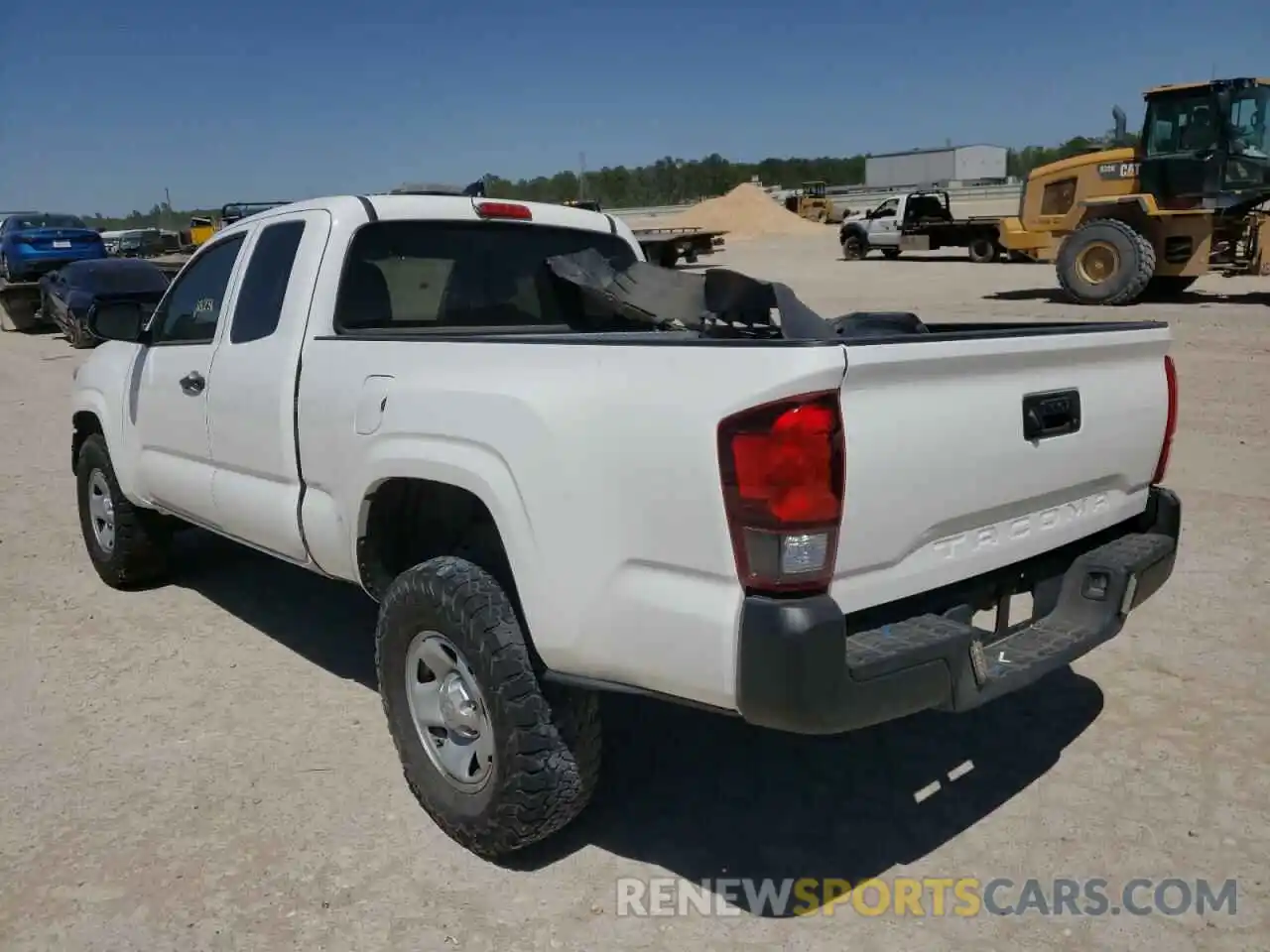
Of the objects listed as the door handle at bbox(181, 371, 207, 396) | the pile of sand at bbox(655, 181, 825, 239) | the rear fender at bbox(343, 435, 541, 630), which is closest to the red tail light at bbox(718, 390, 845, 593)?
the rear fender at bbox(343, 435, 541, 630)

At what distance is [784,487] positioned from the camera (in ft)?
7.77

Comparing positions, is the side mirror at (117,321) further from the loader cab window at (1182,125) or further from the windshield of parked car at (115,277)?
the loader cab window at (1182,125)

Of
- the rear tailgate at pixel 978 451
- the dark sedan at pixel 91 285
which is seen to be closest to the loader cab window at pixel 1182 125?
the rear tailgate at pixel 978 451

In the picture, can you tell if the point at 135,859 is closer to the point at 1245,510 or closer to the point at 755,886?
the point at 755,886

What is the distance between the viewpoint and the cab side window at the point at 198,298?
4.57 m

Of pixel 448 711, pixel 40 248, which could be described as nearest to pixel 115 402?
pixel 448 711

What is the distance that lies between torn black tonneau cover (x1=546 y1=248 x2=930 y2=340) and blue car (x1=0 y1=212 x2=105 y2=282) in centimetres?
2097

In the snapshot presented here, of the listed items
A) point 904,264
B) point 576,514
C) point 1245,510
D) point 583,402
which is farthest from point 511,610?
point 904,264

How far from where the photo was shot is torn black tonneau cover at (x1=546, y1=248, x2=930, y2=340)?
3.85m

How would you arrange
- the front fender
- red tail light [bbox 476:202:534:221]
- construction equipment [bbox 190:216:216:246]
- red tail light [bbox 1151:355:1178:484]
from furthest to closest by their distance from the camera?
construction equipment [bbox 190:216:216:246], the front fender, red tail light [bbox 476:202:534:221], red tail light [bbox 1151:355:1178:484]

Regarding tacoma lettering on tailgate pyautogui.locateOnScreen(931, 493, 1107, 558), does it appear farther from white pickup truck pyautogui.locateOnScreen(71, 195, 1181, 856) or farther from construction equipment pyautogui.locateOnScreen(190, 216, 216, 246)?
construction equipment pyautogui.locateOnScreen(190, 216, 216, 246)

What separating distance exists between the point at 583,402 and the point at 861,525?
2.49 ft

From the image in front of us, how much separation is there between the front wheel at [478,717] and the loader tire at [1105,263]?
15638 millimetres

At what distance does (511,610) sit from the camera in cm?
301
